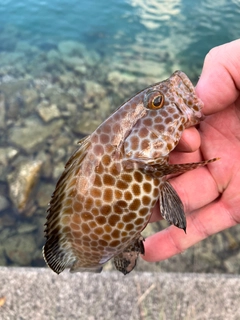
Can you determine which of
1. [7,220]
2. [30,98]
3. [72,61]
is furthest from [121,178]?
[72,61]

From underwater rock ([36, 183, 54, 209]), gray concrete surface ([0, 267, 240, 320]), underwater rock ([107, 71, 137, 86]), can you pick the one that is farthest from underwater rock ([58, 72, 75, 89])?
gray concrete surface ([0, 267, 240, 320])

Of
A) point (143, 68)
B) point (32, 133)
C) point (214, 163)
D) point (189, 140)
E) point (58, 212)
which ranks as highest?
point (189, 140)

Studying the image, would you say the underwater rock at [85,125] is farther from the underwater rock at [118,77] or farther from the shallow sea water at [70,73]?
the underwater rock at [118,77]

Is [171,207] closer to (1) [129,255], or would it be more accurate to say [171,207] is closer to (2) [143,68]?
(1) [129,255]

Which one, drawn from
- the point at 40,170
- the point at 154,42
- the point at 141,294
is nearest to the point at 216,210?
the point at 141,294

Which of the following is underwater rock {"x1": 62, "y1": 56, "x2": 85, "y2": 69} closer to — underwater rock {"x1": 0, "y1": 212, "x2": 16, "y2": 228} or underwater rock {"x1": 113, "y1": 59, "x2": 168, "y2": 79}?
underwater rock {"x1": 113, "y1": 59, "x2": 168, "y2": 79}
